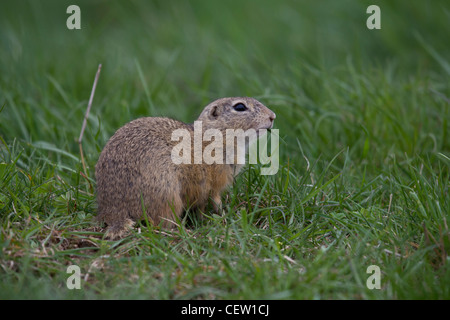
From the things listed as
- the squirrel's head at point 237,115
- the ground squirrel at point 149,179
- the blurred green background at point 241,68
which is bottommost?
the ground squirrel at point 149,179

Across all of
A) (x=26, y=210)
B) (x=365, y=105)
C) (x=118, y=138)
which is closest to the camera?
(x=26, y=210)

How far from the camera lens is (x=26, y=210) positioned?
13.1ft

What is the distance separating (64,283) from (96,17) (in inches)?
302

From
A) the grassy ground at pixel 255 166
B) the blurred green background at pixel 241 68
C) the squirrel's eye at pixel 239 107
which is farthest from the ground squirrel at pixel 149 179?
the blurred green background at pixel 241 68

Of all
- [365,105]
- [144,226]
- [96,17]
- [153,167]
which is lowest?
[144,226]

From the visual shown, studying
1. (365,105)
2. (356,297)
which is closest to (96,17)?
(365,105)

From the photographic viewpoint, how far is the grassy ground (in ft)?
11.2

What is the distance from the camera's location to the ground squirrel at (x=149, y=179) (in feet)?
13.3

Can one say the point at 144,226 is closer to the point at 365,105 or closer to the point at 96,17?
the point at 365,105

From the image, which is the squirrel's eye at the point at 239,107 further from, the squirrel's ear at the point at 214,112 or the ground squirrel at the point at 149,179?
the ground squirrel at the point at 149,179

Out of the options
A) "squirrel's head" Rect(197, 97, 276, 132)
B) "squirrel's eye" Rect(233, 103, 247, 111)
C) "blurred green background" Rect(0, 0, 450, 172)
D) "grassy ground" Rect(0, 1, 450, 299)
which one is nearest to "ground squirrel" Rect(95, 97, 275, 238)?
"grassy ground" Rect(0, 1, 450, 299)

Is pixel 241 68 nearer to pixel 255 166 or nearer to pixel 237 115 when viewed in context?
pixel 237 115

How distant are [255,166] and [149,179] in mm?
1031

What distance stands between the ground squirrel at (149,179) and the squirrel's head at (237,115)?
0.93ft
